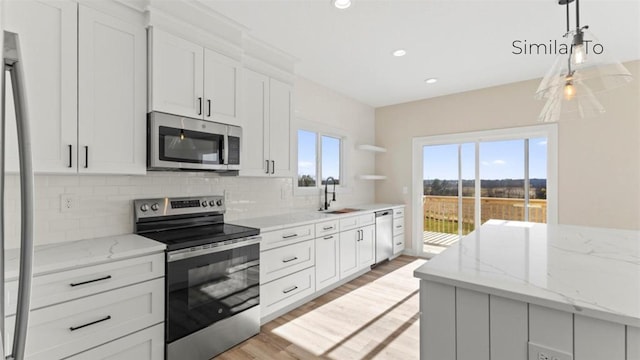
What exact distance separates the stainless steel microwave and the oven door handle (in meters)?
0.65

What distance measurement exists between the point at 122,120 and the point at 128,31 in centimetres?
62

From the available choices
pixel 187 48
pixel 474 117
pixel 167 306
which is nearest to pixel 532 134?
pixel 474 117

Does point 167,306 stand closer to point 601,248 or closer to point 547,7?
point 601,248

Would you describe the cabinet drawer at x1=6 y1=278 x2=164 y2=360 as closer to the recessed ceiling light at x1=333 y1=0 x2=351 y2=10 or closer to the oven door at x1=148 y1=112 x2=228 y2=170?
the oven door at x1=148 y1=112 x2=228 y2=170

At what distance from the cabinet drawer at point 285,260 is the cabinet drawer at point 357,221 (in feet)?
2.09

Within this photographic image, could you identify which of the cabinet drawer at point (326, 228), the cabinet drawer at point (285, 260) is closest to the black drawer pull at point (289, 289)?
the cabinet drawer at point (285, 260)

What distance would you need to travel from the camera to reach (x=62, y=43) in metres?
1.75

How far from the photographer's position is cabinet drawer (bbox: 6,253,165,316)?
1.42 metres

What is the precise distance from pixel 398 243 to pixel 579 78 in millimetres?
3661

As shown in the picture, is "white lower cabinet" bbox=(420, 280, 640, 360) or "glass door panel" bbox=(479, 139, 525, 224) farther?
"glass door panel" bbox=(479, 139, 525, 224)

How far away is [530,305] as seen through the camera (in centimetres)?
97

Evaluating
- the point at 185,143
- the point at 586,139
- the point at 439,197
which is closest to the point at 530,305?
the point at 185,143

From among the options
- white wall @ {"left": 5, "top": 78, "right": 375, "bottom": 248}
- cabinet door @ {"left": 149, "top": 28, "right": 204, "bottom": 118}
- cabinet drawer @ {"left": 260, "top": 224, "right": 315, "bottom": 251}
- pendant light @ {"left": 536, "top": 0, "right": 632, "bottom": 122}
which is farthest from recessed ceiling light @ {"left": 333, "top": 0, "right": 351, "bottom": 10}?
cabinet drawer @ {"left": 260, "top": 224, "right": 315, "bottom": 251}

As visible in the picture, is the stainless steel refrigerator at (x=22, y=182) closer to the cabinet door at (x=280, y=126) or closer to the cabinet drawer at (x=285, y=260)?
the cabinet drawer at (x=285, y=260)
